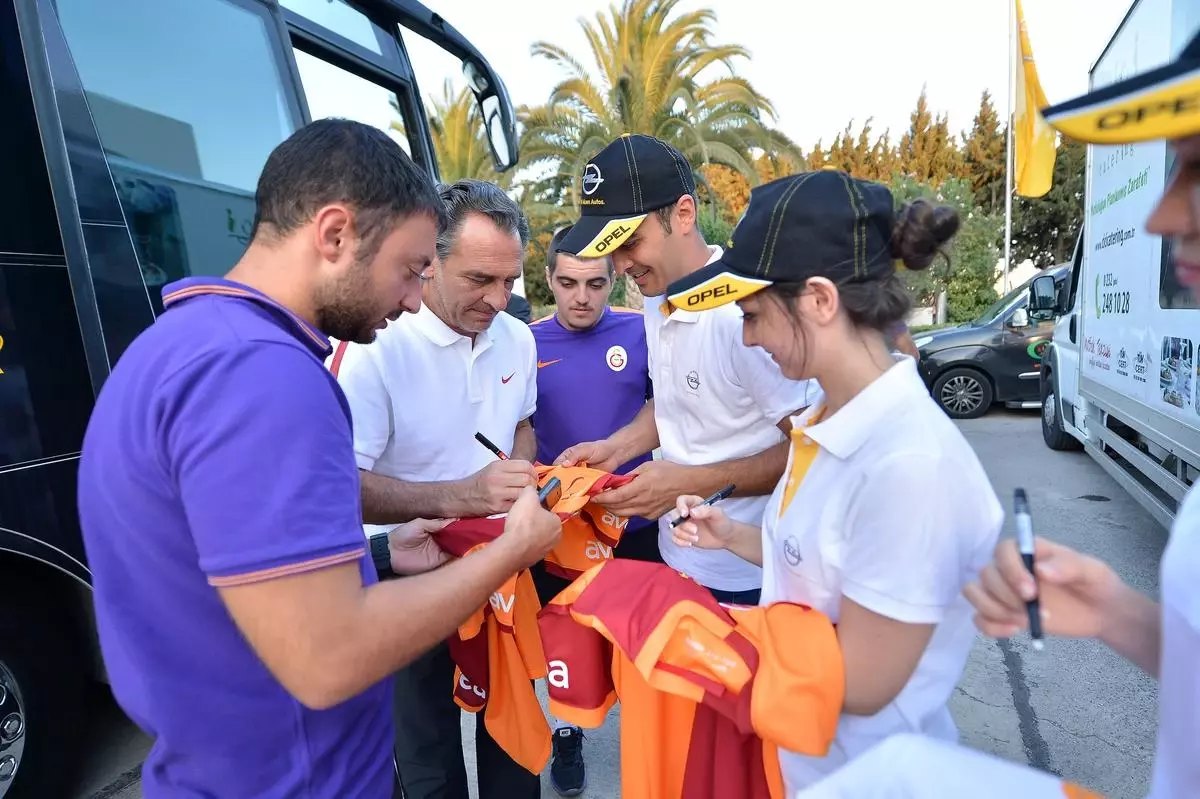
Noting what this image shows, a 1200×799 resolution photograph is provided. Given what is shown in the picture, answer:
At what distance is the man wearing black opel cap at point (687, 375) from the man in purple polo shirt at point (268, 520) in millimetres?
903

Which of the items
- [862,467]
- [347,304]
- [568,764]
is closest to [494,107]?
[347,304]

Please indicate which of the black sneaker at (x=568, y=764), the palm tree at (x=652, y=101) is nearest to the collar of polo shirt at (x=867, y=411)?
the black sneaker at (x=568, y=764)

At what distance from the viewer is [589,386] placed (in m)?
3.08

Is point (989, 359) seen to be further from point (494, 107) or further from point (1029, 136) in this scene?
point (494, 107)

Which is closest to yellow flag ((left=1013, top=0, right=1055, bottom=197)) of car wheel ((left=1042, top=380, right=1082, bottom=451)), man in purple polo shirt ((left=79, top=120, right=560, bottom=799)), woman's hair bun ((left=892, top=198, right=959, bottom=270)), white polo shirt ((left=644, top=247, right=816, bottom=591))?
car wheel ((left=1042, top=380, right=1082, bottom=451))

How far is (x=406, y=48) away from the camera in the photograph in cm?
442

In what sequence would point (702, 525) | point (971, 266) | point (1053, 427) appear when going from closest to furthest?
point (702, 525) < point (1053, 427) < point (971, 266)

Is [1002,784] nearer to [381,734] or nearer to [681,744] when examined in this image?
[681,744]

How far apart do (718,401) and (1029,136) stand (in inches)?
352

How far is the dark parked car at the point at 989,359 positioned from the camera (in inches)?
390

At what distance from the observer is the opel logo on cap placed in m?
2.33

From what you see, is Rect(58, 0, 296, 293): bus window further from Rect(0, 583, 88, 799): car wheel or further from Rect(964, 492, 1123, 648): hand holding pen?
Rect(964, 492, 1123, 648): hand holding pen

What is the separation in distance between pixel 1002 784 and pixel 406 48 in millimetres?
4822

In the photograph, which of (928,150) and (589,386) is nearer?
(589,386)
